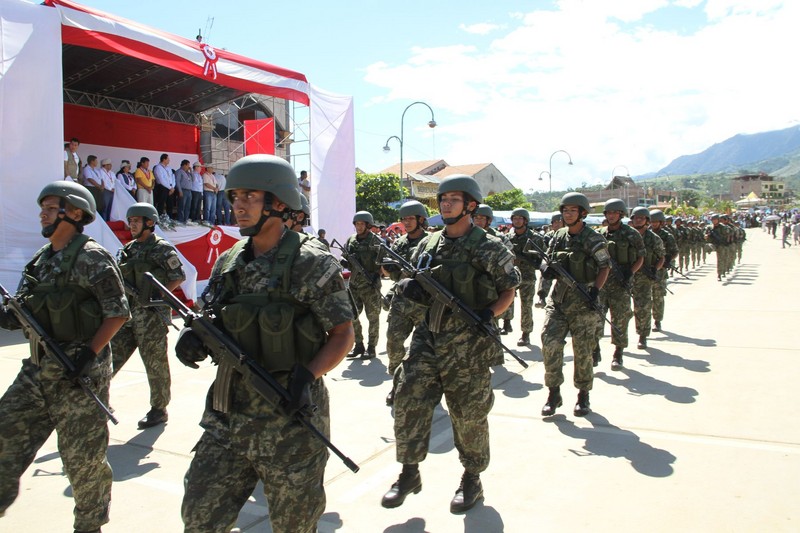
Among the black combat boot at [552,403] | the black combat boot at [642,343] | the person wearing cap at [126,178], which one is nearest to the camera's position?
the black combat boot at [552,403]

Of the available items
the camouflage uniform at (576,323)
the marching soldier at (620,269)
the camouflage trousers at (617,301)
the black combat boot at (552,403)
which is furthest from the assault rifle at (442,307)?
the camouflage trousers at (617,301)

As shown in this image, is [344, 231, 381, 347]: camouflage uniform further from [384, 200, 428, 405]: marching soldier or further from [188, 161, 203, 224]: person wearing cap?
[188, 161, 203, 224]: person wearing cap

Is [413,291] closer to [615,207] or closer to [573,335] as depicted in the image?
[573,335]

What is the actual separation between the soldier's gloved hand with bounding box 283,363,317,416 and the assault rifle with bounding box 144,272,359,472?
0.05ft

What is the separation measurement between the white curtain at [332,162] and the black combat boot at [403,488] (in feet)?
45.7

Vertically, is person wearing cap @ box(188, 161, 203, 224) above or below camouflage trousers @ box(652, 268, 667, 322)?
above

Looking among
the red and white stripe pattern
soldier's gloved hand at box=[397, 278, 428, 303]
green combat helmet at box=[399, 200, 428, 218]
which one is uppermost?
the red and white stripe pattern

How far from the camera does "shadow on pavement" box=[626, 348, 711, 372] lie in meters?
7.80

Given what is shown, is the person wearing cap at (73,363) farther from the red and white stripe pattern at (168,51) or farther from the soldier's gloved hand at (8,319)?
the red and white stripe pattern at (168,51)

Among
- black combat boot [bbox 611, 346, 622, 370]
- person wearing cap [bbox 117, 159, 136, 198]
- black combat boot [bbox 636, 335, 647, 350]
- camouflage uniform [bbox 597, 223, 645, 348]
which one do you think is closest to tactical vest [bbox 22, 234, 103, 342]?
camouflage uniform [bbox 597, 223, 645, 348]

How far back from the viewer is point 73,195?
3.72 m

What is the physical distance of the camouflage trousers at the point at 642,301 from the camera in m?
9.14

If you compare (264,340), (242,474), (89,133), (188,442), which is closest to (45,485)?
(188,442)

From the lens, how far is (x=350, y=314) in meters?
2.65
